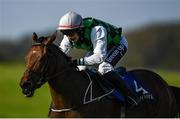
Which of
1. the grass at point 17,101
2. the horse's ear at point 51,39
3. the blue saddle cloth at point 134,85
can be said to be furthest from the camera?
the grass at point 17,101

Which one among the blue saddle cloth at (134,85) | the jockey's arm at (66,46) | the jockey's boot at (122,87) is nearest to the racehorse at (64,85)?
the jockey's boot at (122,87)

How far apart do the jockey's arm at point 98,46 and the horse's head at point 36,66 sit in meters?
0.76

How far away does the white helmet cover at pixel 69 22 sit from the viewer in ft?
39.2

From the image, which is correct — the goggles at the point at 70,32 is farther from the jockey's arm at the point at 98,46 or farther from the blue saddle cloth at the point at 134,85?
the blue saddle cloth at the point at 134,85

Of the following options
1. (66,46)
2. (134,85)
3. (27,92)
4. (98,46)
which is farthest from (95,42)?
(27,92)

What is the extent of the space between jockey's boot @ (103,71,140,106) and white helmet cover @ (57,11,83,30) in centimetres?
103

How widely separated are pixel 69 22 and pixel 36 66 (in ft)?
3.45

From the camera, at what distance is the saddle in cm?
1222

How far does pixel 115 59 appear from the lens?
1276 centimetres

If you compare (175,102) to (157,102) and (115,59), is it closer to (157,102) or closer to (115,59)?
(157,102)

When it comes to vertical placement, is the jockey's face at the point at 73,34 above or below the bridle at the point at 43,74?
above

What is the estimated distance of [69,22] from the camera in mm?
11953

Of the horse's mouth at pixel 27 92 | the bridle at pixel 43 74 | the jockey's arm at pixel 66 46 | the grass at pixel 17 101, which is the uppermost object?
the jockey's arm at pixel 66 46

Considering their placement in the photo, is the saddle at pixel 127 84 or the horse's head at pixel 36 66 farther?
the saddle at pixel 127 84
